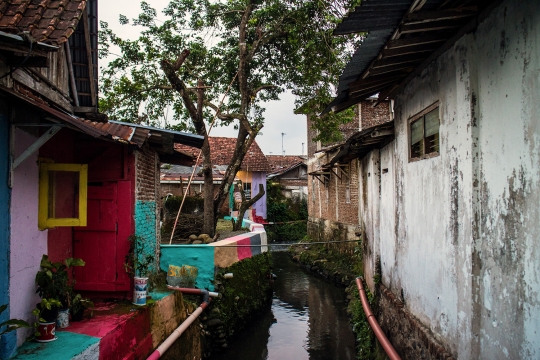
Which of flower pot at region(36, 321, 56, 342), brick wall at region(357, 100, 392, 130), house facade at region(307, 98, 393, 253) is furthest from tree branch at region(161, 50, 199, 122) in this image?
brick wall at region(357, 100, 392, 130)

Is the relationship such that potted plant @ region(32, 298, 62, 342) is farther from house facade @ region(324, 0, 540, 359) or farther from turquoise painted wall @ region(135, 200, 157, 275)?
house facade @ region(324, 0, 540, 359)

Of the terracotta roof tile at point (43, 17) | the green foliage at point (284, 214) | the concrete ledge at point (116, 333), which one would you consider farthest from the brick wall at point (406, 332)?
the green foliage at point (284, 214)

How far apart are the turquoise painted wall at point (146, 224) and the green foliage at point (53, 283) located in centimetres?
187

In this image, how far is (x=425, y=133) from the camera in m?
6.12

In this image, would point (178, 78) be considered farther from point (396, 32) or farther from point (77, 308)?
point (396, 32)

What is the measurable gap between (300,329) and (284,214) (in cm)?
1846

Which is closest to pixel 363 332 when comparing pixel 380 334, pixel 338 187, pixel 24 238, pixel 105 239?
pixel 380 334

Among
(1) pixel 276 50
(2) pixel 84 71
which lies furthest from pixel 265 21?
(2) pixel 84 71

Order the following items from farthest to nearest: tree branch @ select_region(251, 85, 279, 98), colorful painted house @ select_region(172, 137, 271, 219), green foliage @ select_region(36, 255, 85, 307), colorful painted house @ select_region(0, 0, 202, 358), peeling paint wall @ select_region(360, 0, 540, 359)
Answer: colorful painted house @ select_region(172, 137, 271, 219), tree branch @ select_region(251, 85, 279, 98), green foliage @ select_region(36, 255, 85, 307), colorful painted house @ select_region(0, 0, 202, 358), peeling paint wall @ select_region(360, 0, 540, 359)

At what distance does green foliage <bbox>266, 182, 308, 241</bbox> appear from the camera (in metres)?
29.2

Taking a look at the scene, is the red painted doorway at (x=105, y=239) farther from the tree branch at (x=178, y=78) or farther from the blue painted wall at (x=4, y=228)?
the tree branch at (x=178, y=78)

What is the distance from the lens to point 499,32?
3.84 m

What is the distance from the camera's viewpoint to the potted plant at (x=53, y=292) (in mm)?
5168

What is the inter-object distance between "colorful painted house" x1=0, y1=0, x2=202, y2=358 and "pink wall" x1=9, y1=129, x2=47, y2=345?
1 centimetres
